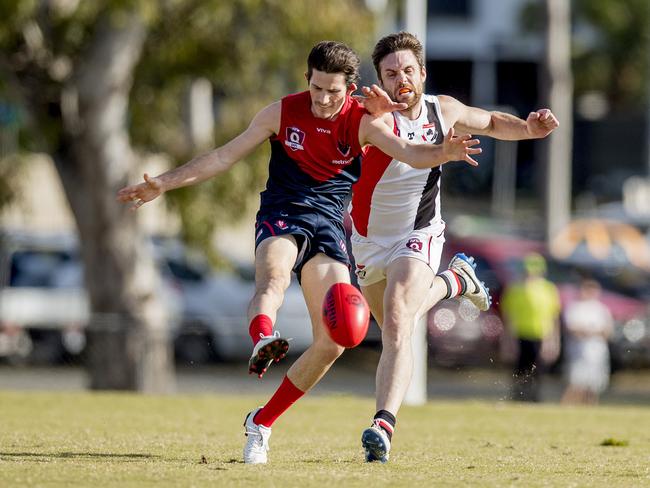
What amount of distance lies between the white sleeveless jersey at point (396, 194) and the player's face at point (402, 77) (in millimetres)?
200

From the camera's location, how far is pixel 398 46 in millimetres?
7742

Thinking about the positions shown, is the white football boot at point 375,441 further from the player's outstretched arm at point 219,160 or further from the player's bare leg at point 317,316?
the player's outstretched arm at point 219,160

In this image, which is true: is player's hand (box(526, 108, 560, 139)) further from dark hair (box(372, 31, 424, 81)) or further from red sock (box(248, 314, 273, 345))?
red sock (box(248, 314, 273, 345))

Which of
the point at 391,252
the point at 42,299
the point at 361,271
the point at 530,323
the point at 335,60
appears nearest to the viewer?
the point at 335,60

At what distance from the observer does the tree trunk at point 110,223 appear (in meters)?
17.4

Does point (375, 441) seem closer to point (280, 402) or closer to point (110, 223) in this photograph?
point (280, 402)

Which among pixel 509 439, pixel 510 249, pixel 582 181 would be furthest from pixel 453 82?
pixel 509 439

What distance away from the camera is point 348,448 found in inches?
343

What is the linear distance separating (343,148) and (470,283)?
5.13 feet

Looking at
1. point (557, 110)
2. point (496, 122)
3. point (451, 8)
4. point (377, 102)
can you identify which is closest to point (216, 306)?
point (557, 110)

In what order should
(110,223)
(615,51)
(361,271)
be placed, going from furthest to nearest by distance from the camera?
(615,51), (110,223), (361,271)

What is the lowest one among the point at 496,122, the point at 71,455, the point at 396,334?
the point at 71,455

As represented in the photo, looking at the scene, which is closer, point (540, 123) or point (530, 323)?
point (540, 123)

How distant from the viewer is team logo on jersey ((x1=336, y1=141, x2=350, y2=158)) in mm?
7566
